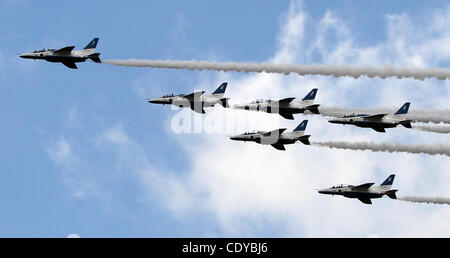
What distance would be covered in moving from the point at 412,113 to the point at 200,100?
89.0 ft

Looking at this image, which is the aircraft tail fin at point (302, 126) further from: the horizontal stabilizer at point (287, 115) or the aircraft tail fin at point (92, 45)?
the aircraft tail fin at point (92, 45)

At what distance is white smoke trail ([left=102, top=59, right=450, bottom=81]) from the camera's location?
114 metres

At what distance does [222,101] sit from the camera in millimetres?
121875

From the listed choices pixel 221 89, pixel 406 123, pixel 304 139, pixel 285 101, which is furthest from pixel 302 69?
pixel 406 123

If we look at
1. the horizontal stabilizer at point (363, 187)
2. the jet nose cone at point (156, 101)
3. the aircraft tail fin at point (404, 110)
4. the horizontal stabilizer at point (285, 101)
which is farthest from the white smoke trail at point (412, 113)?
the jet nose cone at point (156, 101)

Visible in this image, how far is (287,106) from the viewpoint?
396 feet

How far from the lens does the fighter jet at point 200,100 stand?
122125 mm

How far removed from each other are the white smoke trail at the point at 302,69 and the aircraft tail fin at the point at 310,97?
16.6 ft

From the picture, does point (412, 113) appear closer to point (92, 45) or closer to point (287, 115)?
point (287, 115)

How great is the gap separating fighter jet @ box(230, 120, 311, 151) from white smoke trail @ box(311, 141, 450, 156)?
298 centimetres

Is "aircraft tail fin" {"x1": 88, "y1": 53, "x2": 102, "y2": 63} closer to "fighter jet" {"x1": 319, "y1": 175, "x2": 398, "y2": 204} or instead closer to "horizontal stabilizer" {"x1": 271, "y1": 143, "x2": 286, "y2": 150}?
"horizontal stabilizer" {"x1": 271, "y1": 143, "x2": 286, "y2": 150}

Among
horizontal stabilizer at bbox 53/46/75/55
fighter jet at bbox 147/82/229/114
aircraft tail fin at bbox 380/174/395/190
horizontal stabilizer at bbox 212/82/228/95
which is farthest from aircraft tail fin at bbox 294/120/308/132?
horizontal stabilizer at bbox 53/46/75/55
